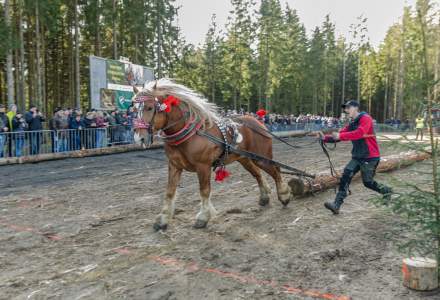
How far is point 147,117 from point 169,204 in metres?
1.37

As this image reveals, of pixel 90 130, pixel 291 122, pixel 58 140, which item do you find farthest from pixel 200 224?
pixel 291 122

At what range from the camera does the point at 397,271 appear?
4.43 metres

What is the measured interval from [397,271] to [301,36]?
57.5m

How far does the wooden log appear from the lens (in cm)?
388

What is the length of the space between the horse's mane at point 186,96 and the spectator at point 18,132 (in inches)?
413

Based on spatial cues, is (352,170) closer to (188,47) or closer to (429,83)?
(429,83)

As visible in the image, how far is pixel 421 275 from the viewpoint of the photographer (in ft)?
12.8

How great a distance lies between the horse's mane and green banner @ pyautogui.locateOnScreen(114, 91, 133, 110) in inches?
681

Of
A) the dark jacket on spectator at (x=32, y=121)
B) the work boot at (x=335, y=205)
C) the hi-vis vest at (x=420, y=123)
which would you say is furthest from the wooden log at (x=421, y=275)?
the dark jacket on spectator at (x=32, y=121)

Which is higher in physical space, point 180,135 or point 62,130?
point 180,135

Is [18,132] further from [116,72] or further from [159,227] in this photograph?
[159,227]

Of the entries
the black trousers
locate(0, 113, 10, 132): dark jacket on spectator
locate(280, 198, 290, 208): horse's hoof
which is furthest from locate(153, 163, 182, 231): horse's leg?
locate(0, 113, 10, 132): dark jacket on spectator

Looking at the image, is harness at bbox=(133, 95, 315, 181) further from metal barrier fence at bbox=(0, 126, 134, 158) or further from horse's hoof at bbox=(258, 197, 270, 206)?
metal barrier fence at bbox=(0, 126, 134, 158)

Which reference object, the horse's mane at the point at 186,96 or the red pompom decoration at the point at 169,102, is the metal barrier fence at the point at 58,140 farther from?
the red pompom decoration at the point at 169,102
